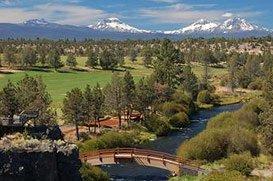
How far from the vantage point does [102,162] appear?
7244cm

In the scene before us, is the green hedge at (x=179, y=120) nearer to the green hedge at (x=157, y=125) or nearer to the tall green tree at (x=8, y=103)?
the green hedge at (x=157, y=125)

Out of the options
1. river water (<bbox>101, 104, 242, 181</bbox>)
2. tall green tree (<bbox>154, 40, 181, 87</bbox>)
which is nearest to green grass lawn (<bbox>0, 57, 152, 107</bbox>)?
tall green tree (<bbox>154, 40, 181, 87</bbox>)

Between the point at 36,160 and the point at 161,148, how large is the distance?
61852 millimetres

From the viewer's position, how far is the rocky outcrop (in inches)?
1286

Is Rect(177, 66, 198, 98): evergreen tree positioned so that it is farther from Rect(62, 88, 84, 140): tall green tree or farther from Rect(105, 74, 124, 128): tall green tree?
Rect(62, 88, 84, 140): tall green tree

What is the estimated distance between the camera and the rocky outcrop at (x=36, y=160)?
107ft

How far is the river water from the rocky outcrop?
1474 inches

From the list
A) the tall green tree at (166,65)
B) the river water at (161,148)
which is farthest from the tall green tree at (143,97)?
the tall green tree at (166,65)

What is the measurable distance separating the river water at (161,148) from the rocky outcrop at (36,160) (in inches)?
1474

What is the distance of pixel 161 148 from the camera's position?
94312mm

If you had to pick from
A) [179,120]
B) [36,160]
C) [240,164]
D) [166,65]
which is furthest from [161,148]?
[36,160]

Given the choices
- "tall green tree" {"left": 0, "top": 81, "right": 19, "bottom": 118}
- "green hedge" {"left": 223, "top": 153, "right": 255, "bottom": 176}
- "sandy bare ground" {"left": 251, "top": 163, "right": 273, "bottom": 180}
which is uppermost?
"tall green tree" {"left": 0, "top": 81, "right": 19, "bottom": 118}

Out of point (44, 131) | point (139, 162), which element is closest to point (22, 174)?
point (44, 131)

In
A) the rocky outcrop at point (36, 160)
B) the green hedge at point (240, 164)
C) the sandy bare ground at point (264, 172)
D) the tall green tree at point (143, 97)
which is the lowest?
the sandy bare ground at point (264, 172)
